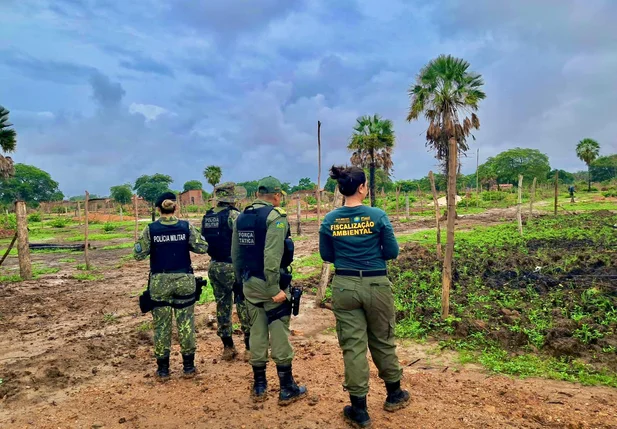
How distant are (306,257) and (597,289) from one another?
7927mm

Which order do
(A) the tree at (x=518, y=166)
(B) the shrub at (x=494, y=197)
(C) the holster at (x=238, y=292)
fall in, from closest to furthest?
(C) the holster at (x=238, y=292) < (B) the shrub at (x=494, y=197) < (A) the tree at (x=518, y=166)

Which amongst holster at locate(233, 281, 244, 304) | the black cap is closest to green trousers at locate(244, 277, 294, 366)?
holster at locate(233, 281, 244, 304)

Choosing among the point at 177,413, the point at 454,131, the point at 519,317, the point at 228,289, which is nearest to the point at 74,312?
the point at 228,289

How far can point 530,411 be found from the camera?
3418 mm

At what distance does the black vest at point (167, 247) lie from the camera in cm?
437

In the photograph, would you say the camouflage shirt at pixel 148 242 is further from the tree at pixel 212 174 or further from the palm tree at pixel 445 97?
the tree at pixel 212 174

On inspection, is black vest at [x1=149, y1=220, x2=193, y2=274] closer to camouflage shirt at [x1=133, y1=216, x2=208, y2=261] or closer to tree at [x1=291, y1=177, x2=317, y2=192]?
camouflage shirt at [x1=133, y1=216, x2=208, y2=261]

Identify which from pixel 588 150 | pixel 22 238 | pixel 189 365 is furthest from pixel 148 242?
pixel 588 150

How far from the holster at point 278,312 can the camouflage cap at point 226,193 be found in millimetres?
1534

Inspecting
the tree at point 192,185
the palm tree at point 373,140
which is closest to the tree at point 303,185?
the tree at point 192,185

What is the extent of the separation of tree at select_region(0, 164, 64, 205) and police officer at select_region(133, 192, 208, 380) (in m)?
65.9

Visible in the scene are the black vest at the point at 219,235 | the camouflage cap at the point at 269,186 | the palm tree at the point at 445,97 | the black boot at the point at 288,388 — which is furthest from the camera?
the palm tree at the point at 445,97

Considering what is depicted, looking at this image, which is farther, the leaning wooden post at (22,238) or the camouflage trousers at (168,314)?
the leaning wooden post at (22,238)

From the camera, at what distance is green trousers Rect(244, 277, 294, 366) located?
3.77m
